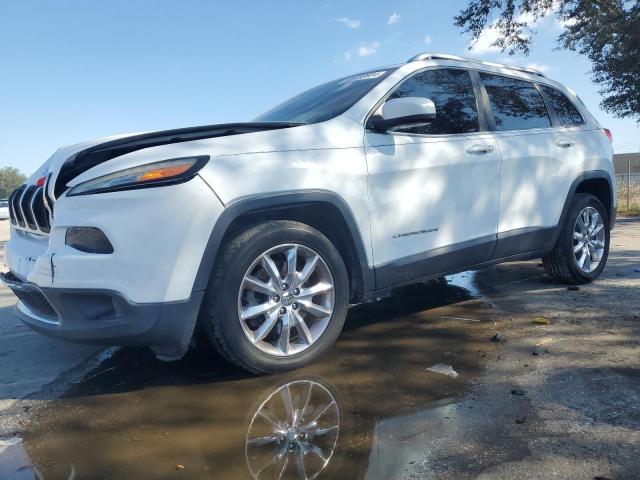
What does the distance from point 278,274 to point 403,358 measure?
94cm

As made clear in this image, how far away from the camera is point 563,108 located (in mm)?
4836

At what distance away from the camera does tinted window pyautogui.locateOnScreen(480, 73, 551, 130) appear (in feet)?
13.9

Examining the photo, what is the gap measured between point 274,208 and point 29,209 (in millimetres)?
1510

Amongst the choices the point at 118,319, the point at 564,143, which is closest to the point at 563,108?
the point at 564,143

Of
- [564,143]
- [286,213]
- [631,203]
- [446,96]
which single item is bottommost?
[631,203]

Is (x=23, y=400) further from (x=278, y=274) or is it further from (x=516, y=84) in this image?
(x=516, y=84)

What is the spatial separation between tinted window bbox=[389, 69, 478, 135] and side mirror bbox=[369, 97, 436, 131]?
0.27 metres

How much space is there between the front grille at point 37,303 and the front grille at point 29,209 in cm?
37

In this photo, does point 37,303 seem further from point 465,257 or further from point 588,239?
point 588,239

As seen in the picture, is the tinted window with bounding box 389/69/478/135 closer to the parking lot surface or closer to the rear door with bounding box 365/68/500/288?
the rear door with bounding box 365/68/500/288

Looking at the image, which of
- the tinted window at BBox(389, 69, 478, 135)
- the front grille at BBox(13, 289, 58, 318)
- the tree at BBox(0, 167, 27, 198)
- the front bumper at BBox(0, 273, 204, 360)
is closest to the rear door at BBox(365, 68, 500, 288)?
the tinted window at BBox(389, 69, 478, 135)

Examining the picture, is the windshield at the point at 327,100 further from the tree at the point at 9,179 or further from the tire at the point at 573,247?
the tree at the point at 9,179

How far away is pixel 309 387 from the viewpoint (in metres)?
2.83

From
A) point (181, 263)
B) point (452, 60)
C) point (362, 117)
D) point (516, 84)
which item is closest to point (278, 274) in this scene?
point (181, 263)
